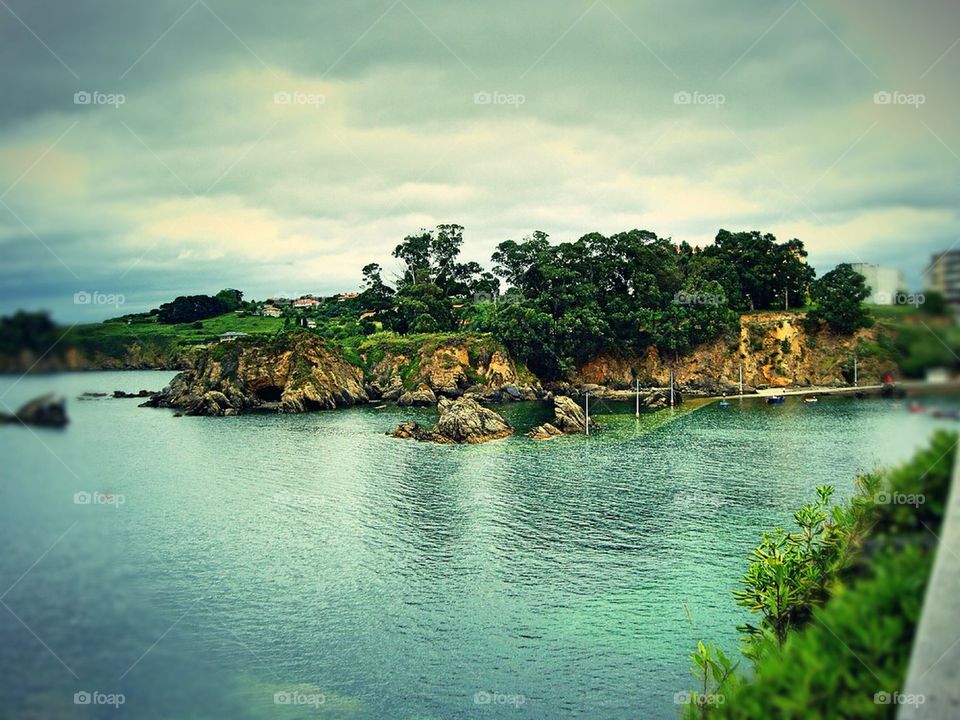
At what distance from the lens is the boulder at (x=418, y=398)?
86.9 m

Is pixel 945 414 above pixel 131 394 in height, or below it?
above

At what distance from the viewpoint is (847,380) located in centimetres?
9256

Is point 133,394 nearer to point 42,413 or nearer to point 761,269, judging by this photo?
point 761,269

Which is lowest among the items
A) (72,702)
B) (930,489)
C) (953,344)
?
(72,702)

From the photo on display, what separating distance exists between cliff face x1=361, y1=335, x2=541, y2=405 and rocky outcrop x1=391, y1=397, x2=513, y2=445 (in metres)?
25.6

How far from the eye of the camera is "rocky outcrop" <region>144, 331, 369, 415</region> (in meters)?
83.7

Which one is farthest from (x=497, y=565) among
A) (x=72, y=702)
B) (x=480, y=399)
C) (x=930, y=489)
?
(x=480, y=399)

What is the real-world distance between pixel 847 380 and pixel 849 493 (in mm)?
59807

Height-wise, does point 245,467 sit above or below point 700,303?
below

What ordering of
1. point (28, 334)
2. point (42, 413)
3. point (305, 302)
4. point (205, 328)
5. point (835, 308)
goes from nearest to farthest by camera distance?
point (28, 334) < point (42, 413) < point (835, 308) < point (205, 328) < point (305, 302)

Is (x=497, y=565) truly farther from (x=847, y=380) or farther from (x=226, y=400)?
(x=847, y=380)

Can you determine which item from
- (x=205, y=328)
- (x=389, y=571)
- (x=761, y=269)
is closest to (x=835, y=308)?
(x=761, y=269)

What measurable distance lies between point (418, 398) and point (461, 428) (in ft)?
88.7

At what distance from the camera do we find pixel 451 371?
91.6m
